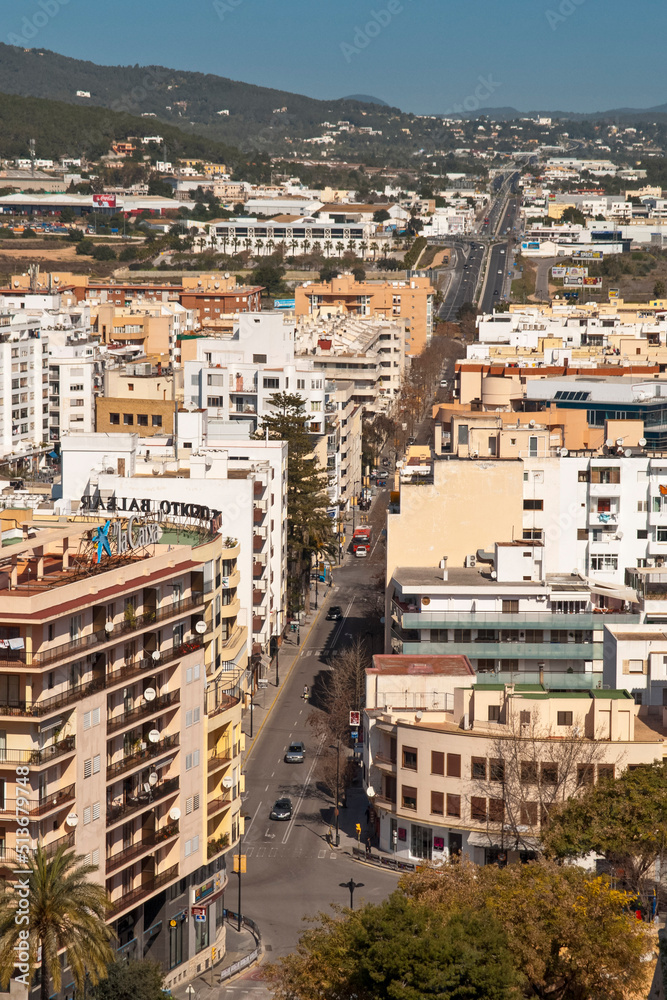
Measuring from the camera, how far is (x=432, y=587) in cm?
4400

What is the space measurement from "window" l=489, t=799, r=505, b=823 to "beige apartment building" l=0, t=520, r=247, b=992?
555 centimetres

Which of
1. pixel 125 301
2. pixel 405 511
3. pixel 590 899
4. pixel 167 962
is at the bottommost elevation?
pixel 167 962

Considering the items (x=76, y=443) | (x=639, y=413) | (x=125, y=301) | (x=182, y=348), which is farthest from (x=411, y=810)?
(x=125, y=301)

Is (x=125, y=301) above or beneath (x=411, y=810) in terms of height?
above

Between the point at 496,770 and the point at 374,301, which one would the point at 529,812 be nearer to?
the point at 496,770

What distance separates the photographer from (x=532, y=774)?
35.1 m

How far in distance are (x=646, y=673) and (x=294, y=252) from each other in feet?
510

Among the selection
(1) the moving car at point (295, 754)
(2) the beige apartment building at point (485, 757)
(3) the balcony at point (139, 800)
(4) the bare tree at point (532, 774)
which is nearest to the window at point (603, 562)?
(1) the moving car at point (295, 754)

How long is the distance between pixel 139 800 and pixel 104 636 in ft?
10.9

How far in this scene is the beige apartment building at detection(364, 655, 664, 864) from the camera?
3516 cm

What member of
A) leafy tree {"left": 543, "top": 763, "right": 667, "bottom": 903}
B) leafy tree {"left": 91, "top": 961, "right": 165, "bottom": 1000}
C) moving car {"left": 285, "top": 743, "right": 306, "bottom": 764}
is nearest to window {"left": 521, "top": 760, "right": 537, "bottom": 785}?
leafy tree {"left": 543, "top": 763, "right": 667, "bottom": 903}

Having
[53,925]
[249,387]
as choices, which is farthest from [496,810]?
[249,387]

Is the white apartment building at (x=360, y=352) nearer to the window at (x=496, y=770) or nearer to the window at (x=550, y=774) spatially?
the window at (x=496, y=770)

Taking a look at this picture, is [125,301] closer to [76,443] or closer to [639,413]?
[639,413]
